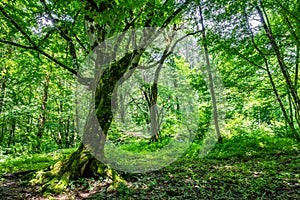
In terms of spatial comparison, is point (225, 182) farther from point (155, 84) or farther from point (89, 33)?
point (155, 84)

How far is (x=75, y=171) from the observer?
140 inches

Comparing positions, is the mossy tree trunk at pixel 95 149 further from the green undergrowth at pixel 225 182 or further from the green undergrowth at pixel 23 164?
the green undergrowth at pixel 23 164

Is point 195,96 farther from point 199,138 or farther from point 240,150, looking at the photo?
point 240,150

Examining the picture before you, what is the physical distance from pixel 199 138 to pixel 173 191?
19.8 ft

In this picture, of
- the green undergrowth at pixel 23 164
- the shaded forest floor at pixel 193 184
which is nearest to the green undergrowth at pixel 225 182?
the shaded forest floor at pixel 193 184

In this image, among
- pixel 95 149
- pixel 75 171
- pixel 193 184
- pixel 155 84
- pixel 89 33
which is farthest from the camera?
pixel 155 84

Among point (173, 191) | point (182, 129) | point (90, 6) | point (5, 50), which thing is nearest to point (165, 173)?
point (173, 191)

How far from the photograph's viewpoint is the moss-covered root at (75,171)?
11.3 feet

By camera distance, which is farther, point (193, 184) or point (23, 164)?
point (23, 164)

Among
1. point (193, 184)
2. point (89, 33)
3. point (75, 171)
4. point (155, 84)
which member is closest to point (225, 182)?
point (193, 184)

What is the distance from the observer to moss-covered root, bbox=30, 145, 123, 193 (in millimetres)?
3429

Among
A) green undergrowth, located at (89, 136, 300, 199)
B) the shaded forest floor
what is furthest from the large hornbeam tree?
green undergrowth, located at (89, 136, 300, 199)

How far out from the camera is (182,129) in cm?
977

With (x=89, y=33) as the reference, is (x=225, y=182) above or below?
below
